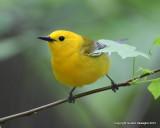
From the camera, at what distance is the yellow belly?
113 inches

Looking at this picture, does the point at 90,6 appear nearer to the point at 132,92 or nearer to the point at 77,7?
the point at 77,7

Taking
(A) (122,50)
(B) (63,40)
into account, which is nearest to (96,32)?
(B) (63,40)

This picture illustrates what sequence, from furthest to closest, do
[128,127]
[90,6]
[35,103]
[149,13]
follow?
[35,103] → [90,6] → [149,13] → [128,127]

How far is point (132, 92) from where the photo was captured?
10.6 feet

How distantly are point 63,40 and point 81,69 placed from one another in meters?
0.39

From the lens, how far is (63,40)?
3.21 metres

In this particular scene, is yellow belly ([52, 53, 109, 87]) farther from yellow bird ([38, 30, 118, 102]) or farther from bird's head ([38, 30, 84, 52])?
bird's head ([38, 30, 84, 52])

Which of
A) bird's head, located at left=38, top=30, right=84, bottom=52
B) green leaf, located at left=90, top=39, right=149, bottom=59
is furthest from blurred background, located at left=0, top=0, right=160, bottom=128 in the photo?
green leaf, located at left=90, top=39, right=149, bottom=59

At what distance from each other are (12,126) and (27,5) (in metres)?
2.08

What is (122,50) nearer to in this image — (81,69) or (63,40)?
(81,69)

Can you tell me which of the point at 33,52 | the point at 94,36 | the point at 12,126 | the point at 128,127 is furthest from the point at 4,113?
the point at 128,127

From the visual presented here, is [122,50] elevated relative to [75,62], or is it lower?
elevated

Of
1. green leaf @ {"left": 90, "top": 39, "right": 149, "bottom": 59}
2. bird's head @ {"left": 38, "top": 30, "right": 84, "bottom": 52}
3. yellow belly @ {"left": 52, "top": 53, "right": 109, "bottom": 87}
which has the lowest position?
yellow belly @ {"left": 52, "top": 53, "right": 109, "bottom": 87}

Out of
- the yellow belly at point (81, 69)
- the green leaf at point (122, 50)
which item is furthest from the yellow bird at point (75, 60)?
the green leaf at point (122, 50)
